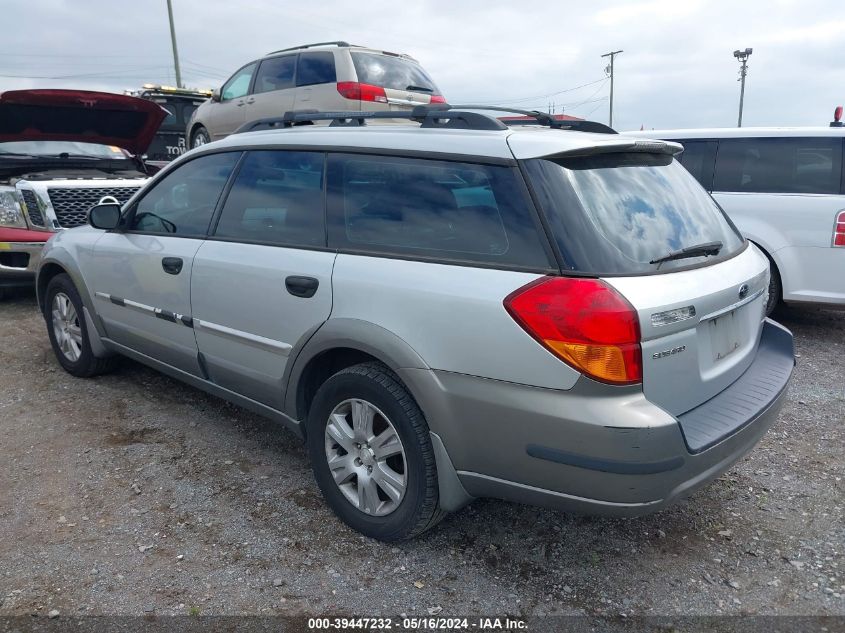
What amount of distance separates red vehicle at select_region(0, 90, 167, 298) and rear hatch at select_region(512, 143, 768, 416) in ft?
A: 17.4

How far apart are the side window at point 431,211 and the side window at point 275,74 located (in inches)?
240

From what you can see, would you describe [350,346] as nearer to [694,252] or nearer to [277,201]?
[277,201]

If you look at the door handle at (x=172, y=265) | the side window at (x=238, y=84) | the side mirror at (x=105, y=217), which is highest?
the side window at (x=238, y=84)

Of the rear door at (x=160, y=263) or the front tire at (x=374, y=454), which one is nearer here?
the front tire at (x=374, y=454)

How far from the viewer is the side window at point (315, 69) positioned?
7.94 meters

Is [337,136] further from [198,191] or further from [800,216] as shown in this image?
[800,216]

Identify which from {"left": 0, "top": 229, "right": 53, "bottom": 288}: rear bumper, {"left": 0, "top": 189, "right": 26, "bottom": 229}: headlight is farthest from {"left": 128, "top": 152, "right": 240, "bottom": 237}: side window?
{"left": 0, "top": 189, "right": 26, "bottom": 229}: headlight

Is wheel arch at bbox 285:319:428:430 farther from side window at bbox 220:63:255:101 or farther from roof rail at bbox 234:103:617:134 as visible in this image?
side window at bbox 220:63:255:101

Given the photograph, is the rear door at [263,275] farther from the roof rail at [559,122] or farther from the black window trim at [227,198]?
the roof rail at [559,122]

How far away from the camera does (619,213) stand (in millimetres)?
2467

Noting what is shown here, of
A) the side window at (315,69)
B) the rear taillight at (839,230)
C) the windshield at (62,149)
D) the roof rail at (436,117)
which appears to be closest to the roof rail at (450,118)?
the roof rail at (436,117)

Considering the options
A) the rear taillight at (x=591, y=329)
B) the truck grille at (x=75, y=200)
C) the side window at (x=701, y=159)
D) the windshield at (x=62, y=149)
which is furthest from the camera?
the windshield at (x=62, y=149)

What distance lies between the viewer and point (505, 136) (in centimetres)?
256

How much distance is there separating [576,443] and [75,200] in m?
6.25
